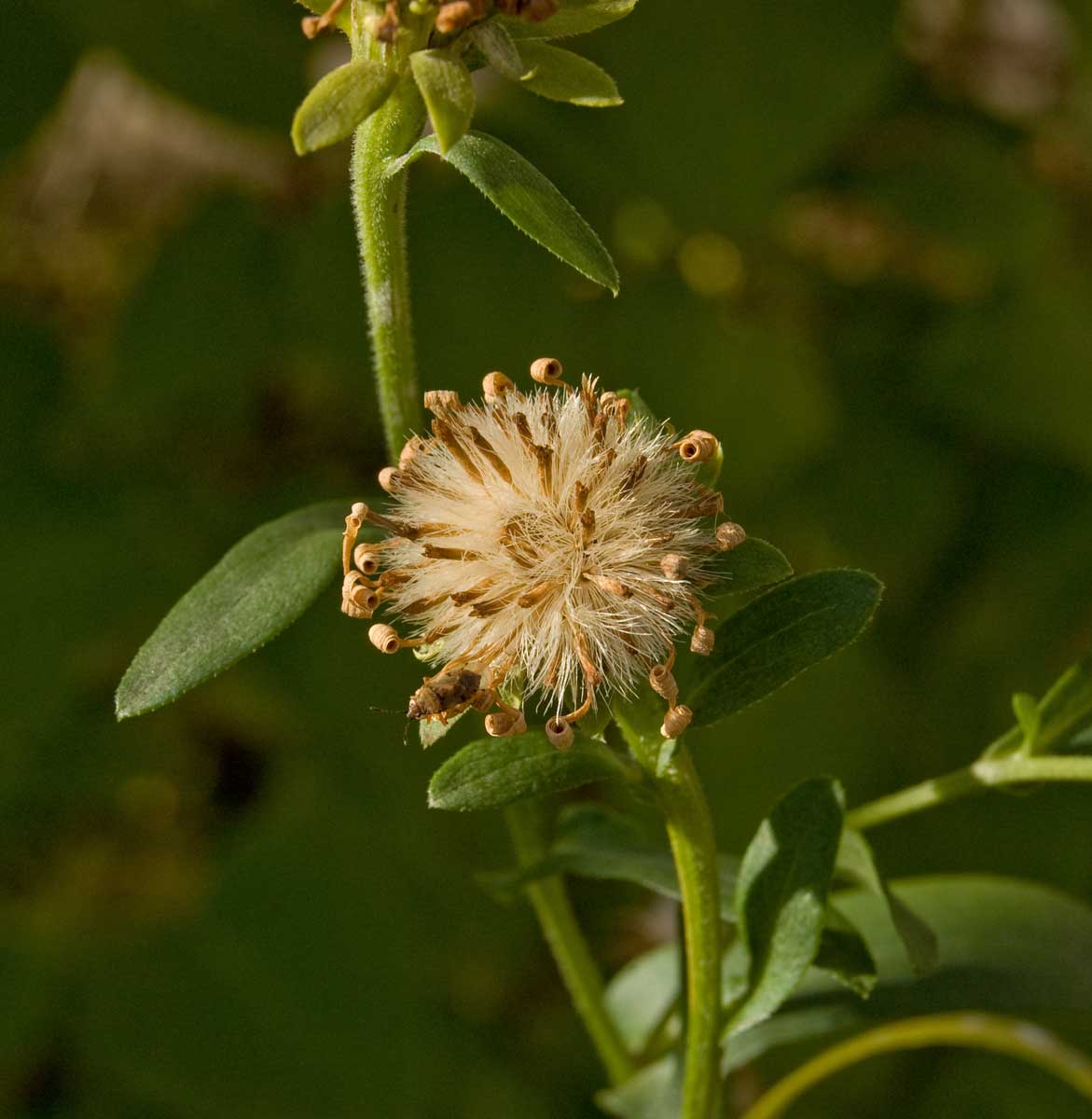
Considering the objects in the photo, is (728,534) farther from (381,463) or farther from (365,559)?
(381,463)

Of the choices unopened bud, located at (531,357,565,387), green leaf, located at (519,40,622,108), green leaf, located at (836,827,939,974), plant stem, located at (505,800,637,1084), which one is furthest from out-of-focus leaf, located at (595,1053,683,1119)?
green leaf, located at (519,40,622,108)

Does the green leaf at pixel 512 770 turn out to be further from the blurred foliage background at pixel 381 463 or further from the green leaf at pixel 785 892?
the blurred foliage background at pixel 381 463

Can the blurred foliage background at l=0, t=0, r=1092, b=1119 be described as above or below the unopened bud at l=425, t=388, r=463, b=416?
below

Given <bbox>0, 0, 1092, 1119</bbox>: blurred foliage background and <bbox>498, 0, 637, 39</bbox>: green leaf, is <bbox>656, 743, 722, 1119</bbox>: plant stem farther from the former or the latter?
<bbox>0, 0, 1092, 1119</bbox>: blurred foliage background

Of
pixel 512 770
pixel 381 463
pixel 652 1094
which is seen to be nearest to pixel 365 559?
pixel 512 770

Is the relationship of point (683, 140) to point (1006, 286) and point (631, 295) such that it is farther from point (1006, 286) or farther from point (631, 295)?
point (1006, 286)
